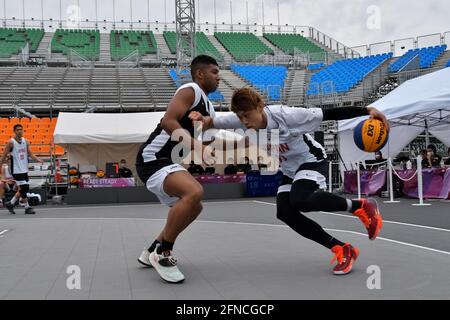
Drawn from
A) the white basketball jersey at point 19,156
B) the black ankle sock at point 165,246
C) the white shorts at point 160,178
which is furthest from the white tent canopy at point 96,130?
the black ankle sock at point 165,246

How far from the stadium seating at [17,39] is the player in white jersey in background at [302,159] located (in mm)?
38082

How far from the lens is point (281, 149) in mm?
4402

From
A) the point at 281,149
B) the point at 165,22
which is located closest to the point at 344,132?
the point at 281,149

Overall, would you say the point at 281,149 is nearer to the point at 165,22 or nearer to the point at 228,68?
the point at 228,68

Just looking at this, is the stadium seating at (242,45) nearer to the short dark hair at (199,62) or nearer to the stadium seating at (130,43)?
the stadium seating at (130,43)

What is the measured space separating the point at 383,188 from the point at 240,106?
12.0m

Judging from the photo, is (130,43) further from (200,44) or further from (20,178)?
(20,178)

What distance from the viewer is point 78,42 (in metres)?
44.9

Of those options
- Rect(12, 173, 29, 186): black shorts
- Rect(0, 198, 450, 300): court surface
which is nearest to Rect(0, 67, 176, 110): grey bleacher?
Rect(12, 173, 29, 186): black shorts

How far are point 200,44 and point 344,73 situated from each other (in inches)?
674

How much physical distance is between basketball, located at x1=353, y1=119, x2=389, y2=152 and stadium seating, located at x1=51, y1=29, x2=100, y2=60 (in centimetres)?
3637

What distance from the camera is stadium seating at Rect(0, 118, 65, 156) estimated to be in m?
22.3

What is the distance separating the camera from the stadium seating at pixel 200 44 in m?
42.1

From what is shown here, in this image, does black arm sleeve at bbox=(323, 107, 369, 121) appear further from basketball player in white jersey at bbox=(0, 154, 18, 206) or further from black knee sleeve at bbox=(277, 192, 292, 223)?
basketball player in white jersey at bbox=(0, 154, 18, 206)
